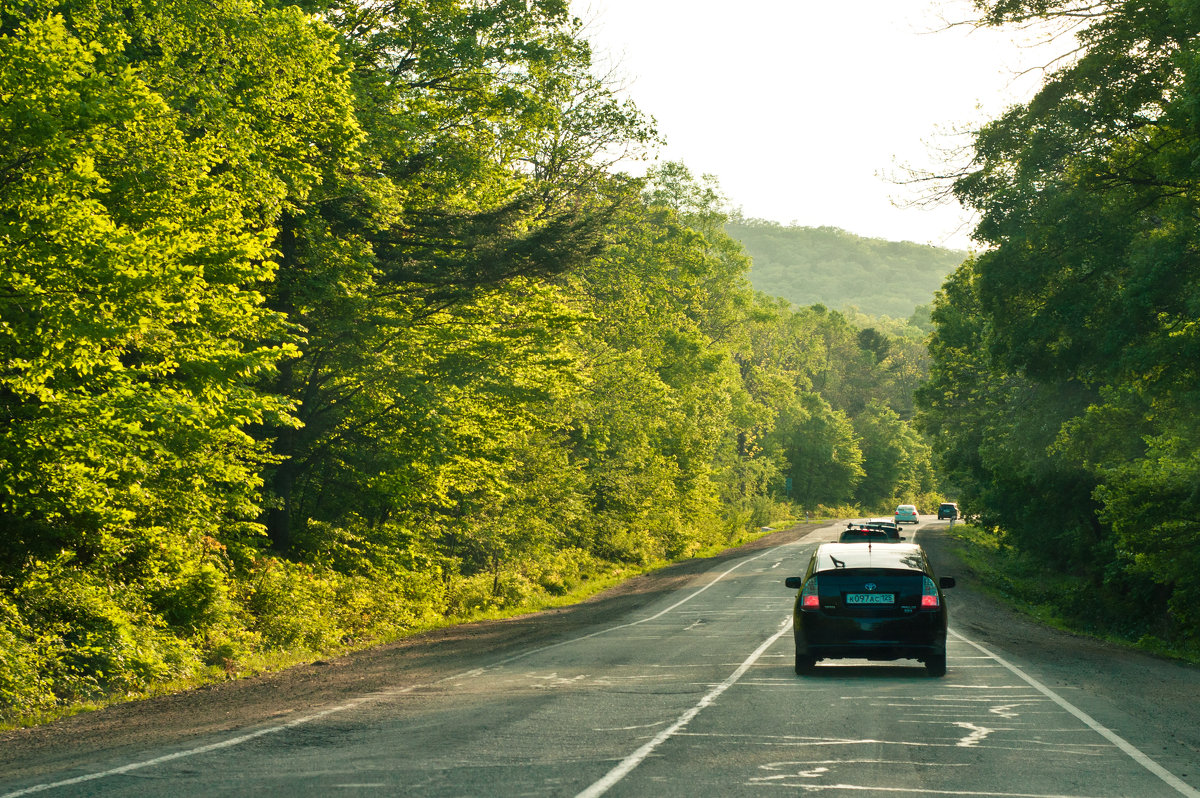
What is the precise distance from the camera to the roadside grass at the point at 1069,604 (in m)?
21.5

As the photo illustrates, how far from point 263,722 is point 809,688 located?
612 centimetres

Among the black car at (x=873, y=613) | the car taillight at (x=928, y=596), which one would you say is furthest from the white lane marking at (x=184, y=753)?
the car taillight at (x=928, y=596)

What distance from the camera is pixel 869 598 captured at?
1299cm

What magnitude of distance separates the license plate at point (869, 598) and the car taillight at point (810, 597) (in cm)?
38

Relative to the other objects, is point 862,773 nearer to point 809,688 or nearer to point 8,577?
point 809,688

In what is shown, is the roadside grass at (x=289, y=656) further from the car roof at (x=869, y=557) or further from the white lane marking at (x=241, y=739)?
the car roof at (x=869, y=557)

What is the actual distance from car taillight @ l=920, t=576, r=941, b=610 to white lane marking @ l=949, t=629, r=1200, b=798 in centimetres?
145

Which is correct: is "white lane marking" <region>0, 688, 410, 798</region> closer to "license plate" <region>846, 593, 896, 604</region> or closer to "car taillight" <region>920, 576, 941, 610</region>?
"license plate" <region>846, 593, 896, 604</region>

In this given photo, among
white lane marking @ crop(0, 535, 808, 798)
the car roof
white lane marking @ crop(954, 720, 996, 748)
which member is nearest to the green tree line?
the car roof

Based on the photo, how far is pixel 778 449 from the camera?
9481cm

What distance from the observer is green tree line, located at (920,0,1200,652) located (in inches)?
746

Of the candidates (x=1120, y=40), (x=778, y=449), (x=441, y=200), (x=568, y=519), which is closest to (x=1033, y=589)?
(x=568, y=519)

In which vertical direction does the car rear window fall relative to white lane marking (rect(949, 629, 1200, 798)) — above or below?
above

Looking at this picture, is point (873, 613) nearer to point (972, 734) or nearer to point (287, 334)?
point (972, 734)
